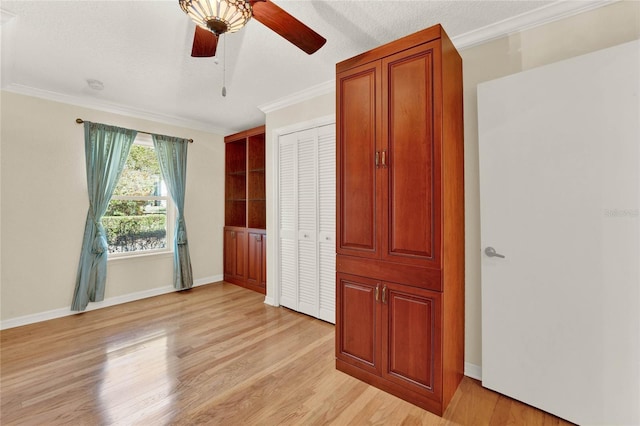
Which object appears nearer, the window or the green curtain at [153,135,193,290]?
the window

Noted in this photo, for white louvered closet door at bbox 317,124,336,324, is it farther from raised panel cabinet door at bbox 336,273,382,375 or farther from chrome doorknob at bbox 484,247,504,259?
chrome doorknob at bbox 484,247,504,259

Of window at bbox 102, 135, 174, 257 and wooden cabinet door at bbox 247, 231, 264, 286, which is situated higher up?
window at bbox 102, 135, 174, 257

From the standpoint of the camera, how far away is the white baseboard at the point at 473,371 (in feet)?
6.85

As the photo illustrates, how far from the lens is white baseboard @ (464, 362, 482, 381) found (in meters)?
2.09

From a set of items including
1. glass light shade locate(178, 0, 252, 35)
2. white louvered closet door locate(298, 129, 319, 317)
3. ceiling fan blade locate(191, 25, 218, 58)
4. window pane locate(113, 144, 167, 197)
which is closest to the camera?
glass light shade locate(178, 0, 252, 35)

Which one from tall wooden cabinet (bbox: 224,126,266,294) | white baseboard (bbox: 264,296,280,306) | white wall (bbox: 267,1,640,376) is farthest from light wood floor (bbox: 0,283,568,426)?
tall wooden cabinet (bbox: 224,126,266,294)

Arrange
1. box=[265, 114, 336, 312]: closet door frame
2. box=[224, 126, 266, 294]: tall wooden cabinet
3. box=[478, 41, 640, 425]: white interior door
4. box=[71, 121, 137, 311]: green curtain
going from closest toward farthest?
1. box=[478, 41, 640, 425]: white interior door
2. box=[71, 121, 137, 311]: green curtain
3. box=[265, 114, 336, 312]: closet door frame
4. box=[224, 126, 266, 294]: tall wooden cabinet

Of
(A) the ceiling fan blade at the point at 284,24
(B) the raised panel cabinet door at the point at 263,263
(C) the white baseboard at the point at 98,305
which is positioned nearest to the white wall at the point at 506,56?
(A) the ceiling fan blade at the point at 284,24

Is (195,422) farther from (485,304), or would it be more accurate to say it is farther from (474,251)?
(474,251)

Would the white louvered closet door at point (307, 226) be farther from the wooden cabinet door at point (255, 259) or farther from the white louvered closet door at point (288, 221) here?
the wooden cabinet door at point (255, 259)

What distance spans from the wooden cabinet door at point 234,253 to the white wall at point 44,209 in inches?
50.8

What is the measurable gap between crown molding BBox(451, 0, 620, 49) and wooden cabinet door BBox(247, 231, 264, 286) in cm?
328

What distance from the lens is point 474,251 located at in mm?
2117

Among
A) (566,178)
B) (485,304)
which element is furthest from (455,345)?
(566,178)
